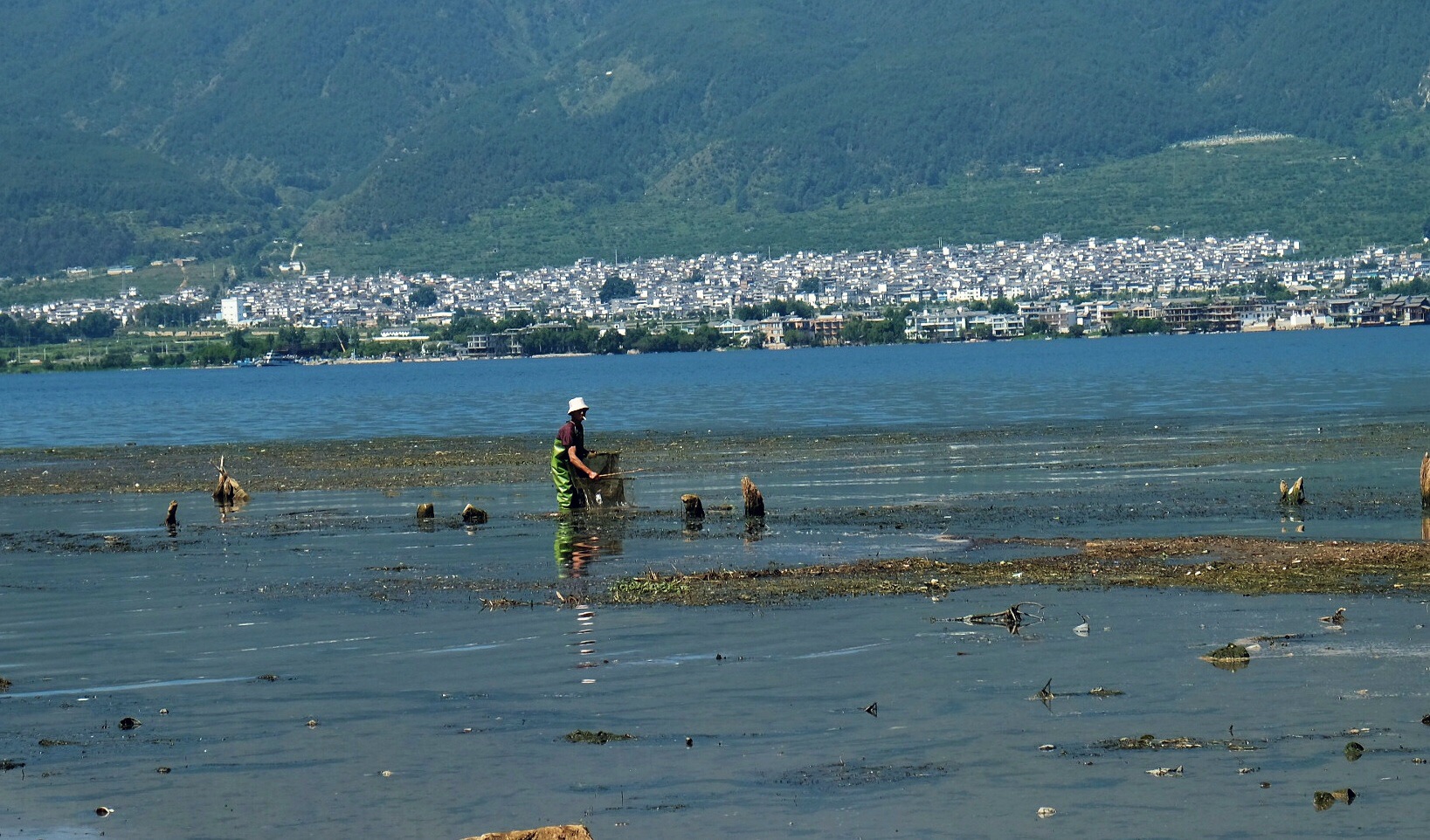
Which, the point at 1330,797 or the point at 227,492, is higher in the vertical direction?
the point at 227,492

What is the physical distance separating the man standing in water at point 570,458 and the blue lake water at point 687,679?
89 cm

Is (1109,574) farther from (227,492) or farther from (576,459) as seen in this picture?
(227,492)

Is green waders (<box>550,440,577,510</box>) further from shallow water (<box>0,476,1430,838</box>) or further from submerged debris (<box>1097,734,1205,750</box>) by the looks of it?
submerged debris (<box>1097,734,1205,750</box>)

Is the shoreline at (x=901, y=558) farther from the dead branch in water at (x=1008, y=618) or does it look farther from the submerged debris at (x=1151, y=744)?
the submerged debris at (x=1151, y=744)

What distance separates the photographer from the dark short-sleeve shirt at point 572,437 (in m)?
25.9

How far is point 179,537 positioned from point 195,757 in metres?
14.1

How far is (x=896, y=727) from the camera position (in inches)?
519

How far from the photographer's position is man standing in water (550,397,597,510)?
25750 millimetres

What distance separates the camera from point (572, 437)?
2603 cm

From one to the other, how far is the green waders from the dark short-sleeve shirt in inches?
3.5

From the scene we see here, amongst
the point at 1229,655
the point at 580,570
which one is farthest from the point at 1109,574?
the point at 580,570

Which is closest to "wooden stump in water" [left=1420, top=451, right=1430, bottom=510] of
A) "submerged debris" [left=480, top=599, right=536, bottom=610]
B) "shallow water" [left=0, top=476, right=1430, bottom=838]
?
"shallow water" [left=0, top=476, right=1430, bottom=838]

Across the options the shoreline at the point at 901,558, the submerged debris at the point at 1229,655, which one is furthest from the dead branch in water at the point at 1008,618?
the submerged debris at the point at 1229,655

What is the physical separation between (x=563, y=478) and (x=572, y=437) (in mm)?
1112
